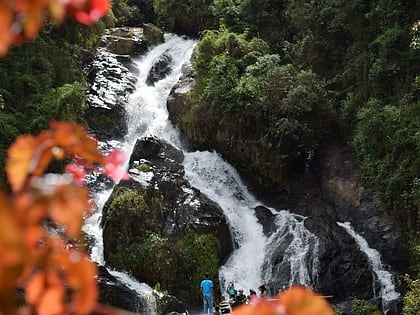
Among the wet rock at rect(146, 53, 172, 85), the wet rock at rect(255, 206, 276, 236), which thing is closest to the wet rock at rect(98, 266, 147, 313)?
the wet rock at rect(255, 206, 276, 236)

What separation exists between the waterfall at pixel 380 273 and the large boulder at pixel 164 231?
3.19 meters

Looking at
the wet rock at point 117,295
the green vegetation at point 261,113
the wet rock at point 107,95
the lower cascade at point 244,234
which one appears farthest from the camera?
the wet rock at point 107,95

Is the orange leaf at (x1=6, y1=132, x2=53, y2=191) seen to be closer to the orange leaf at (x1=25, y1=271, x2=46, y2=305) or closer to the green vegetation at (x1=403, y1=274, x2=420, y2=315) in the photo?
the orange leaf at (x1=25, y1=271, x2=46, y2=305)

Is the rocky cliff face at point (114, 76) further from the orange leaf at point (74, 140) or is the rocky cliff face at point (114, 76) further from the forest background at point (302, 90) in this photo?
the orange leaf at point (74, 140)

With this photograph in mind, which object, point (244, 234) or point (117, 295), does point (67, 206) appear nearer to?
point (117, 295)

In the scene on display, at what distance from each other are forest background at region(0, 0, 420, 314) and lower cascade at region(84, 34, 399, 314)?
0.72m

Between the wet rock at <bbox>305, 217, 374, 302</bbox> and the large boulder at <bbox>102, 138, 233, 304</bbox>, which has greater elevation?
the large boulder at <bbox>102, 138, 233, 304</bbox>

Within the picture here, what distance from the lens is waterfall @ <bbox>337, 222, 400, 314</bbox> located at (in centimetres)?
1099

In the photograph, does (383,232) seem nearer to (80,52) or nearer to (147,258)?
(147,258)

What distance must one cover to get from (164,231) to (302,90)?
540 cm

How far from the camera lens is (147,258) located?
11.9 metres

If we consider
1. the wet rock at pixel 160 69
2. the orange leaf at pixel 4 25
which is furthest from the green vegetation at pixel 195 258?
the orange leaf at pixel 4 25

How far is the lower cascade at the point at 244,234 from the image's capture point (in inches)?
465

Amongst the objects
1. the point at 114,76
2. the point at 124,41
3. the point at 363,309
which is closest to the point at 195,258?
the point at 363,309
